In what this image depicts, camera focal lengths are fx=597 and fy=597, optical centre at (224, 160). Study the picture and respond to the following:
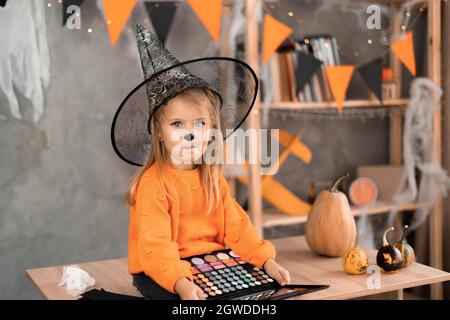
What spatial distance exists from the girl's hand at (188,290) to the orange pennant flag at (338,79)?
1.56m

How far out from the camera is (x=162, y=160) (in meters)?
1.39

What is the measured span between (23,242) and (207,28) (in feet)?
3.81

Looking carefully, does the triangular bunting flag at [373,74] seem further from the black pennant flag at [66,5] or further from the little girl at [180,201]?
the little girl at [180,201]

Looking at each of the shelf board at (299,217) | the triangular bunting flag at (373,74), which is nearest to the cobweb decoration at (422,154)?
the shelf board at (299,217)

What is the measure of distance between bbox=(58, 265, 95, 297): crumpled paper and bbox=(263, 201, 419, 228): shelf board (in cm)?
118

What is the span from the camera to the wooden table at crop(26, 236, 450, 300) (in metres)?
1.36

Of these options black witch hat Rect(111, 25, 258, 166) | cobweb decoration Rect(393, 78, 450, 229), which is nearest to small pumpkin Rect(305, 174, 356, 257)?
black witch hat Rect(111, 25, 258, 166)

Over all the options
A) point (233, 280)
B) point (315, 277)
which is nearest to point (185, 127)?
point (233, 280)

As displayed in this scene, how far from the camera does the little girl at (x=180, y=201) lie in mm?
1295

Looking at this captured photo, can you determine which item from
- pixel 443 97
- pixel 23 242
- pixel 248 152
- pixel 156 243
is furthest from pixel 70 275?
pixel 443 97

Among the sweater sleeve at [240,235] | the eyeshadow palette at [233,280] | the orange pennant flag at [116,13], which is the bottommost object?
the eyeshadow palette at [233,280]

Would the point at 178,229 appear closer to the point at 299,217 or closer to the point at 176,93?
the point at 176,93

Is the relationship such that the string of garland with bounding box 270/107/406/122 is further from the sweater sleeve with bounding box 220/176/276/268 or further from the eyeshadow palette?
the eyeshadow palette
